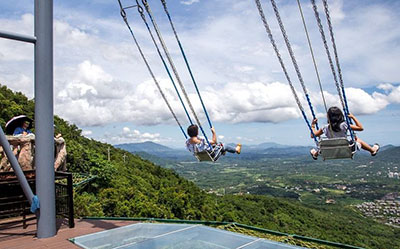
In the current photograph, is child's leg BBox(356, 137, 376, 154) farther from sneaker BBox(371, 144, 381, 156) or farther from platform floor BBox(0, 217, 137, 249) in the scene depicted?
platform floor BBox(0, 217, 137, 249)

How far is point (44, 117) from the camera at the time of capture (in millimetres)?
5727

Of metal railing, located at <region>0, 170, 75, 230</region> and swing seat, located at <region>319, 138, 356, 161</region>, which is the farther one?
metal railing, located at <region>0, 170, 75, 230</region>

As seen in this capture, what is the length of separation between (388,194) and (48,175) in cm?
14271

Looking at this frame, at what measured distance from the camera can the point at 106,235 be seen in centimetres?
582

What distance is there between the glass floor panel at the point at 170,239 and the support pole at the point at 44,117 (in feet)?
2.40

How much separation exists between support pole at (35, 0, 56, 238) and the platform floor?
234 millimetres

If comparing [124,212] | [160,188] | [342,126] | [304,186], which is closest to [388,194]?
[304,186]

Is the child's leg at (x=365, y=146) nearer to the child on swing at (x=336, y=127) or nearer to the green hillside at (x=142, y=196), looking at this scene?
the child on swing at (x=336, y=127)

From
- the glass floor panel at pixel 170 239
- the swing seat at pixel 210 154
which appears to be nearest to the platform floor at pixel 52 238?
the glass floor panel at pixel 170 239

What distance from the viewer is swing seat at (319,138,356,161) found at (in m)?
5.59

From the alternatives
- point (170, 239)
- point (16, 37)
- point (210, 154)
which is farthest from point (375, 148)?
point (16, 37)

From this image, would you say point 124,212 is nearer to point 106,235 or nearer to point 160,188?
point 160,188

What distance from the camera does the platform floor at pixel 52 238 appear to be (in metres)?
5.39

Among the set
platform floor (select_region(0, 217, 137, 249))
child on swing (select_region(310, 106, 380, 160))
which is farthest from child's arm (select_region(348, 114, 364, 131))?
platform floor (select_region(0, 217, 137, 249))
